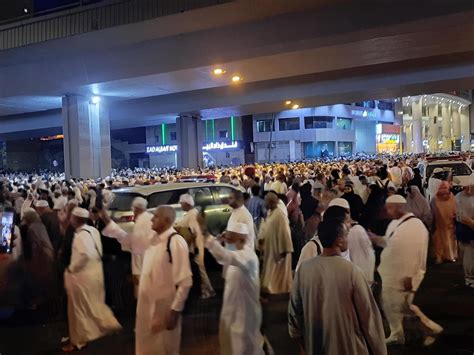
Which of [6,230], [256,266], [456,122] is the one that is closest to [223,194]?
[6,230]

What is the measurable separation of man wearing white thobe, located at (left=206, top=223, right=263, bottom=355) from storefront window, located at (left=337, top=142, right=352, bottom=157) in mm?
59814

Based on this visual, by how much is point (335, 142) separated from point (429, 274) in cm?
5435

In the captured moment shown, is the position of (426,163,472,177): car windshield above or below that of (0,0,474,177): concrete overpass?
below

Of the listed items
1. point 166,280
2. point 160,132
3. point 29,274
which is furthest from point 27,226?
point 160,132

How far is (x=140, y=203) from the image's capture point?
7707 mm

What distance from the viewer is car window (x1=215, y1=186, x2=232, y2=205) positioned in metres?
9.70

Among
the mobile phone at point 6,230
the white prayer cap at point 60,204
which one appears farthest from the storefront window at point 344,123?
the mobile phone at point 6,230

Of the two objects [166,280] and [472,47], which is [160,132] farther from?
[166,280]

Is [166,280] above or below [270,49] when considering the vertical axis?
below

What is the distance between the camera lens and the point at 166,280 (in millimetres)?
4527

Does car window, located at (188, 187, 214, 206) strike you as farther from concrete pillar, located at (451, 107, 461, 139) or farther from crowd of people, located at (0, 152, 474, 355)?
concrete pillar, located at (451, 107, 461, 139)

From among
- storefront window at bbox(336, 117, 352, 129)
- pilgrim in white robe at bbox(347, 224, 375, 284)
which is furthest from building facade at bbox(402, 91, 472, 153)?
pilgrim in white robe at bbox(347, 224, 375, 284)

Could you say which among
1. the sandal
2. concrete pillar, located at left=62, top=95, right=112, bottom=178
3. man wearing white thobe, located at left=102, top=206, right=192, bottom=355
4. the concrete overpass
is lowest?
the sandal

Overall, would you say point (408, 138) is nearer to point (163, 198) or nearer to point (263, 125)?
point (263, 125)
